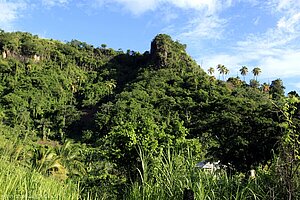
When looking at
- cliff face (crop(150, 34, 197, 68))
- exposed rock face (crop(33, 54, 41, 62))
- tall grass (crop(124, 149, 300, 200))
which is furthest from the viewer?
exposed rock face (crop(33, 54, 41, 62))

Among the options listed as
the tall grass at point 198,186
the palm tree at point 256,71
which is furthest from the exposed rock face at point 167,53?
the tall grass at point 198,186

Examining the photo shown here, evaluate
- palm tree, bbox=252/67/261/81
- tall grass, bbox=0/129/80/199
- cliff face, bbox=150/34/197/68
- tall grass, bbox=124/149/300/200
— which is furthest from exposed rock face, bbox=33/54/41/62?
tall grass, bbox=0/129/80/199

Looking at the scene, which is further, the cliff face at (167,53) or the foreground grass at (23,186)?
the cliff face at (167,53)

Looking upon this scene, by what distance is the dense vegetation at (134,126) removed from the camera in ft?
10.5

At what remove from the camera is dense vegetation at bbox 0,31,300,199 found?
Result: 3.21m

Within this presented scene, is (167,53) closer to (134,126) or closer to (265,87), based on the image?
(265,87)

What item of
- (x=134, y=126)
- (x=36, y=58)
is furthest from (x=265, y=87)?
(x=134, y=126)

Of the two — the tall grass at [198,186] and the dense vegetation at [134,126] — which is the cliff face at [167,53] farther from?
the tall grass at [198,186]

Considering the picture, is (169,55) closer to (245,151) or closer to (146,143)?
(245,151)

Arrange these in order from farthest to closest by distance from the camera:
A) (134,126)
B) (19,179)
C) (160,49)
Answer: (160,49), (134,126), (19,179)

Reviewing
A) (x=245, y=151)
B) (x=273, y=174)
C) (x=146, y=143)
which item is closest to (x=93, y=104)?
(x=245, y=151)

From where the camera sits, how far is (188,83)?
181ft

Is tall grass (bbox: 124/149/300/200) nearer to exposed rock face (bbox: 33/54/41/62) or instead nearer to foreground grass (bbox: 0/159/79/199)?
foreground grass (bbox: 0/159/79/199)

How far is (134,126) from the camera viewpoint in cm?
906
